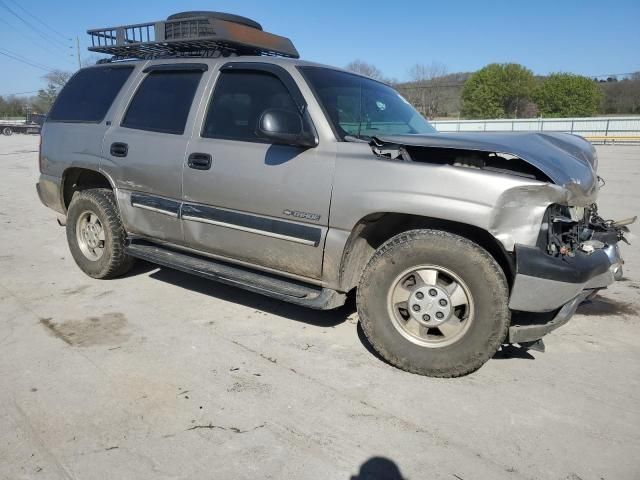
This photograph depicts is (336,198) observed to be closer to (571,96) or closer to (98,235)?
(98,235)

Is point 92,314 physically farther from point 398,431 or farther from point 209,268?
point 398,431

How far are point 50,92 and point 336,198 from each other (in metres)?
82.2

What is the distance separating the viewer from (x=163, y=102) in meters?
4.31

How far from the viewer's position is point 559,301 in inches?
112

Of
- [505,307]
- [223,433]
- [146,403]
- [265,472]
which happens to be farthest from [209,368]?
[505,307]

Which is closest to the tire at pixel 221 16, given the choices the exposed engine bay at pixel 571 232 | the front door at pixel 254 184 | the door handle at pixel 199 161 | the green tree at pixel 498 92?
the front door at pixel 254 184

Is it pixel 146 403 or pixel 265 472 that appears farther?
pixel 146 403

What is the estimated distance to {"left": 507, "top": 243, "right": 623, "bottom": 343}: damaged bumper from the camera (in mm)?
2752

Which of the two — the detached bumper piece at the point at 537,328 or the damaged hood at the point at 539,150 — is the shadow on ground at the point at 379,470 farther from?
the damaged hood at the point at 539,150

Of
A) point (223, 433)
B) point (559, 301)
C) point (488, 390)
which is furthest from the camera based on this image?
point (488, 390)

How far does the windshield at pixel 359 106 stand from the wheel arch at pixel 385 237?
0.62 meters

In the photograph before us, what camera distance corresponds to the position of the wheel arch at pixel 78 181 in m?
4.99

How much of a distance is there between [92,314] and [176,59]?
2.27 m

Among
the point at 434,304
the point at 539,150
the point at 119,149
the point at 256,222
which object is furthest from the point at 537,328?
the point at 119,149
